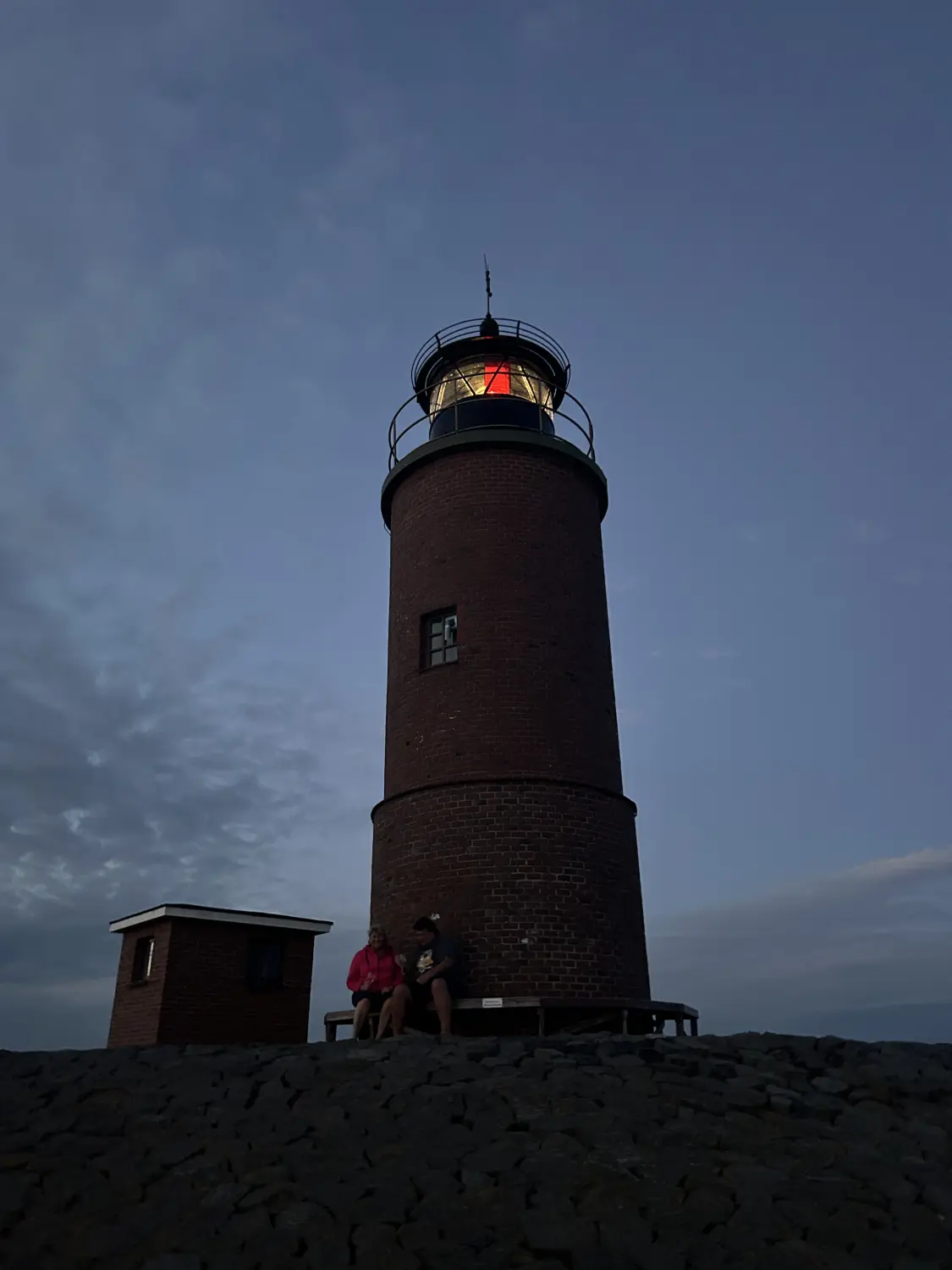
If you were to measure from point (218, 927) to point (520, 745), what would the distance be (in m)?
8.73

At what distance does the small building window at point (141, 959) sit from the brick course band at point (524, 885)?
7505mm

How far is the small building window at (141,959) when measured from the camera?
17.8m

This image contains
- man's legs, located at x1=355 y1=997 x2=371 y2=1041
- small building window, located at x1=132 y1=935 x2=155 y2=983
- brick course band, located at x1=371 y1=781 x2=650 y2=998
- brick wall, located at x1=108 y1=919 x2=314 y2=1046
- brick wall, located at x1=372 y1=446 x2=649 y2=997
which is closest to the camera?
man's legs, located at x1=355 y1=997 x2=371 y2=1041

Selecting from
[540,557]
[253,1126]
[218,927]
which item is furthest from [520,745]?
[218,927]

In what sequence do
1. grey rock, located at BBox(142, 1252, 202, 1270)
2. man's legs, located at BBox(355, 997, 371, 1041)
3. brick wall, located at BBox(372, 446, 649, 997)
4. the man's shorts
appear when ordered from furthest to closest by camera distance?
brick wall, located at BBox(372, 446, 649, 997) → the man's shorts → man's legs, located at BBox(355, 997, 371, 1041) → grey rock, located at BBox(142, 1252, 202, 1270)

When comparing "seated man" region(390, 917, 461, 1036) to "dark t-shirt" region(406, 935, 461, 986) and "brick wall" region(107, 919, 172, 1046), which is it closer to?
"dark t-shirt" region(406, 935, 461, 986)

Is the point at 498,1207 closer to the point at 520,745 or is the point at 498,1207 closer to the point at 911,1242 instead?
the point at 911,1242

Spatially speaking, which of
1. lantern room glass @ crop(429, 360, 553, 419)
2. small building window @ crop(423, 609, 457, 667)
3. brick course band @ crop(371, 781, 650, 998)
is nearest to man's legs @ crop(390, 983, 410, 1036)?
brick course band @ crop(371, 781, 650, 998)

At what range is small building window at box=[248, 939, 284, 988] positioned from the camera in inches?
706

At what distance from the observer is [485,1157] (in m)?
6.07

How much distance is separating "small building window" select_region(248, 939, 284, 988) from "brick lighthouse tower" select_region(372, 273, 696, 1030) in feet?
21.0

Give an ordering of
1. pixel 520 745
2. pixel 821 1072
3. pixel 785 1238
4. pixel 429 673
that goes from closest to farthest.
→ pixel 785 1238, pixel 821 1072, pixel 520 745, pixel 429 673

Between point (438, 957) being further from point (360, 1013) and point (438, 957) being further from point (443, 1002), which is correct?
point (360, 1013)

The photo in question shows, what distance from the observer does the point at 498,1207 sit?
18.2ft
